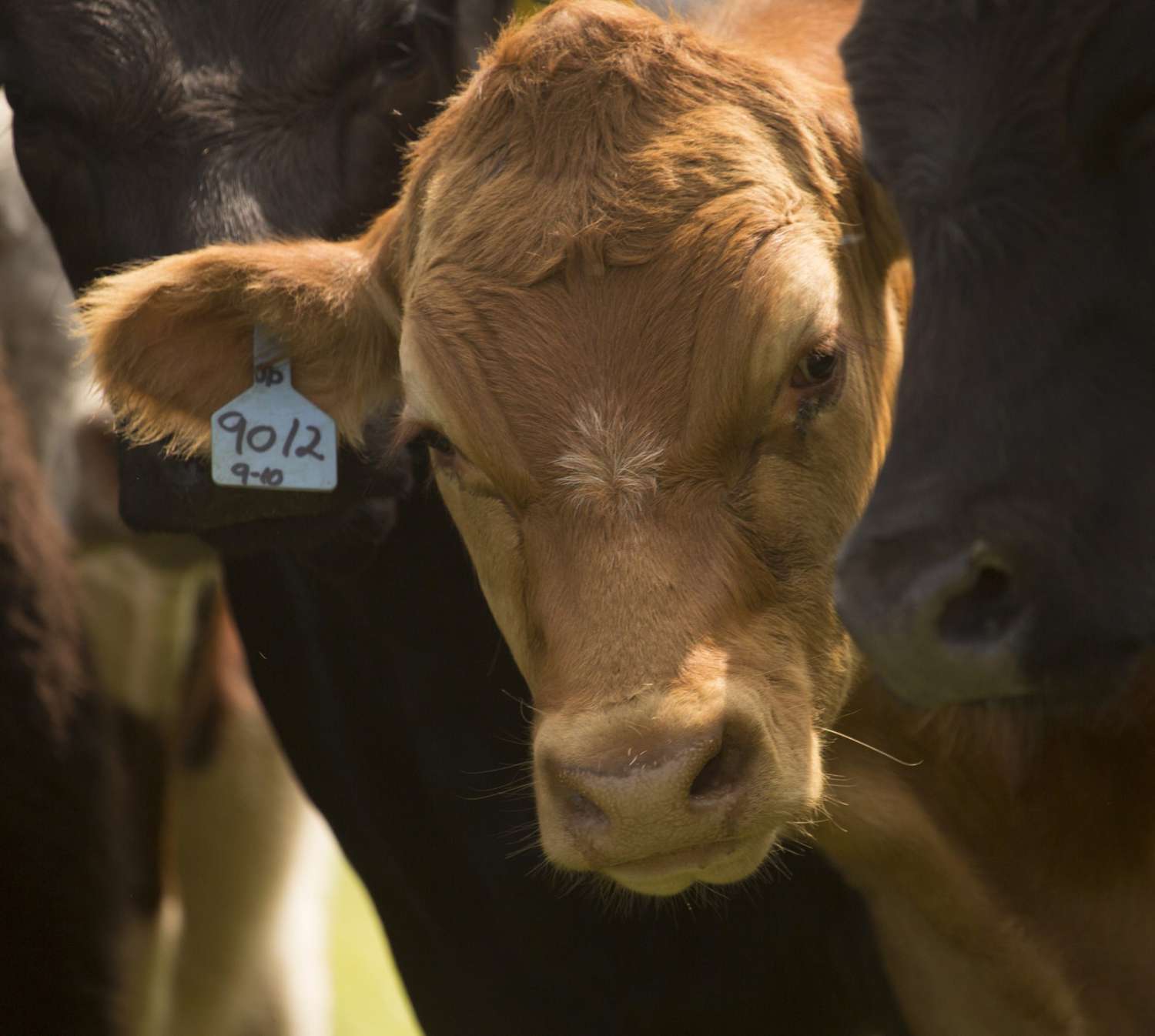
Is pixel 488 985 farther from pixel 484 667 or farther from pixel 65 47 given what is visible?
pixel 65 47

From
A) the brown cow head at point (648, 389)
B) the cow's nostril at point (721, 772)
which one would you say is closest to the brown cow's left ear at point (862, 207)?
the brown cow head at point (648, 389)

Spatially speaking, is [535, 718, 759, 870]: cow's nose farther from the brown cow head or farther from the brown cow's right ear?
the brown cow's right ear

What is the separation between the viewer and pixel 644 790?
91.8 inches

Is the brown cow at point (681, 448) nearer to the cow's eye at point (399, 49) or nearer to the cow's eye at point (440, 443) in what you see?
the cow's eye at point (440, 443)

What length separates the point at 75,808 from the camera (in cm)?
448

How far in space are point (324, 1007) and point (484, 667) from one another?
196 centimetres

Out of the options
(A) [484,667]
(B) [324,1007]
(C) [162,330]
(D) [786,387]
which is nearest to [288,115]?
(C) [162,330]

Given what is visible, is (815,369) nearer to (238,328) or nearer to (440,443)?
(440,443)

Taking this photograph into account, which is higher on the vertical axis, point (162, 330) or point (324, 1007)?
point (162, 330)

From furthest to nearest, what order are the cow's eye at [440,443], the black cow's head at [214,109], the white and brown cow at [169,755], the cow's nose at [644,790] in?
the white and brown cow at [169,755] < the black cow's head at [214,109] < the cow's eye at [440,443] < the cow's nose at [644,790]

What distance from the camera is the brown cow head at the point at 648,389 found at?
2441mm

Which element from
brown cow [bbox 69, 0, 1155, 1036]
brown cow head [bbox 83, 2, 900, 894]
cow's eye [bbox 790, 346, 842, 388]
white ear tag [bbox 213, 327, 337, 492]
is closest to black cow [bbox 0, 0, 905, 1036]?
white ear tag [bbox 213, 327, 337, 492]

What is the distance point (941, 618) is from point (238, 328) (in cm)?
135

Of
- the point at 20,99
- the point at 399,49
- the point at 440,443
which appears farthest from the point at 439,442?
the point at 20,99
